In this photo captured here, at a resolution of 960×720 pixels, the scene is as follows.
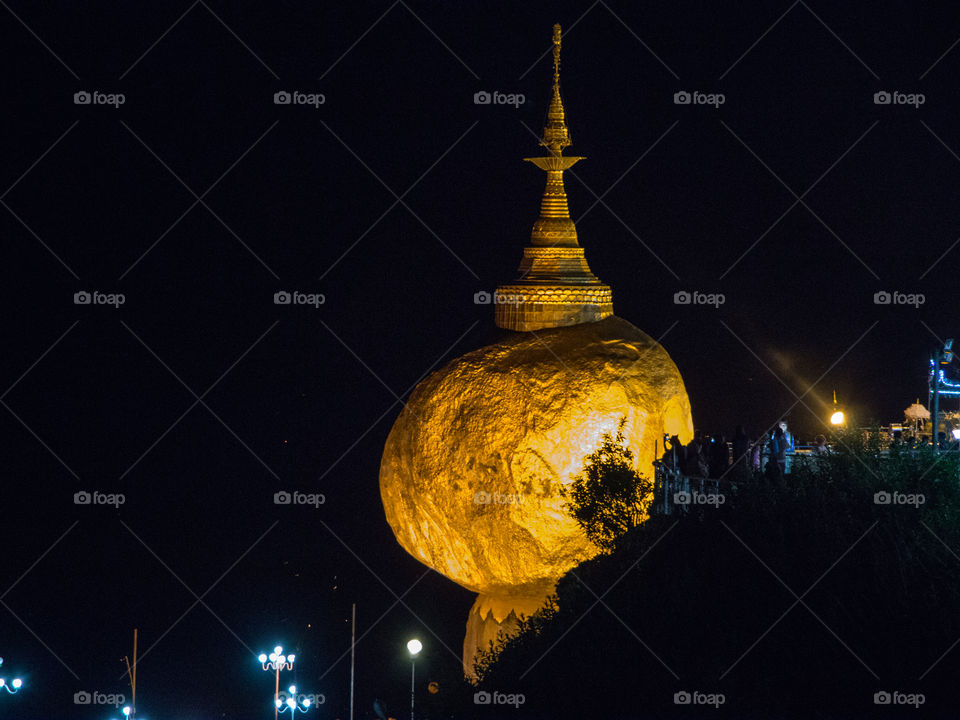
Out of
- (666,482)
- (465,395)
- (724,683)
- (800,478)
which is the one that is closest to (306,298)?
→ (465,395)

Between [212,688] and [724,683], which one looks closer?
[724,683]

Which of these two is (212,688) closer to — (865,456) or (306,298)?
(306,298)

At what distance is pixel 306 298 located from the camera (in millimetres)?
27781

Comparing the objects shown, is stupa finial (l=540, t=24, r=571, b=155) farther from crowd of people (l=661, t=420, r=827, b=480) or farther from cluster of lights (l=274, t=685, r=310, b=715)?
cluster of lights (l=274, t=685, r=310, b=715)

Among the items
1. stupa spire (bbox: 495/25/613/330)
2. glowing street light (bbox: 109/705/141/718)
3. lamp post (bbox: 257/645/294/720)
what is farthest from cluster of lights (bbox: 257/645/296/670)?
stupa spire (bbox: 495/25/613/330)

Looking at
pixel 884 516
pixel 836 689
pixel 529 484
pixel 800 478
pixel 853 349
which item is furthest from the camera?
pixel 853 349

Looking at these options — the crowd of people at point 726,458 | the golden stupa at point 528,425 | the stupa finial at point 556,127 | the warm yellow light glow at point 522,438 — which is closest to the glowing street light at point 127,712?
the golden stupa at point 528,425

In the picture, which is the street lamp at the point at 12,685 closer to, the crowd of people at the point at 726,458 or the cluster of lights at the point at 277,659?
the cluster of lights at the point at 277,659

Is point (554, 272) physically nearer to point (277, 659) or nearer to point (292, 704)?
point (277, 659)

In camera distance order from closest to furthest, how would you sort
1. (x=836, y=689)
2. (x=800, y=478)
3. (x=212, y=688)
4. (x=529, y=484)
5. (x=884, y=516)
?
(x=836, y=689), (x=884, y=516), (x=800, y=478), (x=529, y=484), (x=212, y=688)

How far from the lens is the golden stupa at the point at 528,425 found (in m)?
23.0

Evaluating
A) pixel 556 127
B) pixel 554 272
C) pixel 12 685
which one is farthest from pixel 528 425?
pixel 12 685

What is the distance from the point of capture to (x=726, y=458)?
70.0 feet

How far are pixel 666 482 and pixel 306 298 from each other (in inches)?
321
